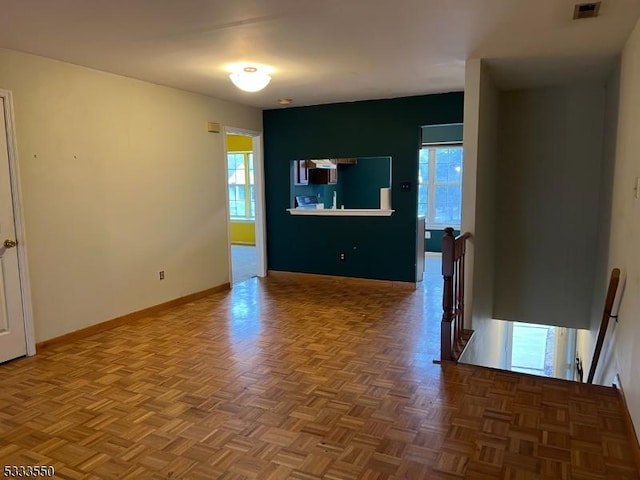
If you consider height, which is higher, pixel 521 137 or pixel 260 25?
pixel 260 25

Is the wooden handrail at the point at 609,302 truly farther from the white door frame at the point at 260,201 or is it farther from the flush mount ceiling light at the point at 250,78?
the white door frame at the point at 260,201

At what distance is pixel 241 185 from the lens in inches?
379

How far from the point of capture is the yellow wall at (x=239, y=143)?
9266mm

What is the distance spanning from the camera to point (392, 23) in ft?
9.09

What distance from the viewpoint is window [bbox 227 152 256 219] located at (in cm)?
950

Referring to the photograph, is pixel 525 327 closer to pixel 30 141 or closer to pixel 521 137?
pixel 521 137

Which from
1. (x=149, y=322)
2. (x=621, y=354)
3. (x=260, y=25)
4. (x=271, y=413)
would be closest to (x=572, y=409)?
(x=621, y=354)

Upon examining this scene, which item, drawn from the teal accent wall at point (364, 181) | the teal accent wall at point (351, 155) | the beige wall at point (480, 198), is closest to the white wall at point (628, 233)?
the beige wall at point (480, 198)

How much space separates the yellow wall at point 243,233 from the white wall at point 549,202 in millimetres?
5472

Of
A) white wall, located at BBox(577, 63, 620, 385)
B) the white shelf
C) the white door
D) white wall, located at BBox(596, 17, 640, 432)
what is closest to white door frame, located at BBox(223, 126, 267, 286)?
the white shelf

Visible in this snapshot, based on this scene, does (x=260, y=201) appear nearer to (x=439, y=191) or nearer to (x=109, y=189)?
(x=109, y=189)

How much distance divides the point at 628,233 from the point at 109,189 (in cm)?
401

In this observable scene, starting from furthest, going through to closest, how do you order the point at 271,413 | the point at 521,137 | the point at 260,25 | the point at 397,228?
the point at 397,228
the point at 521,137
the point at 260,25
the point at 271,413

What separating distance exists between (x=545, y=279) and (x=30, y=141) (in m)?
5.04
